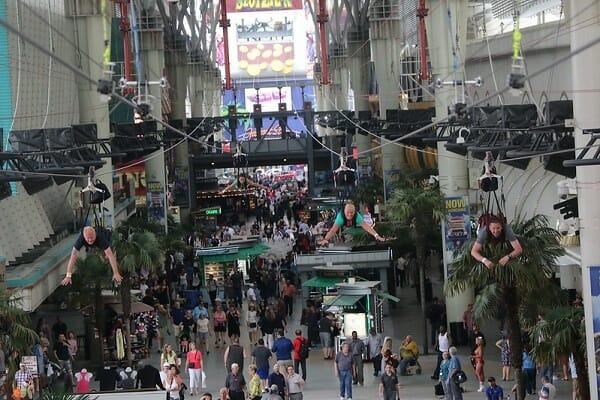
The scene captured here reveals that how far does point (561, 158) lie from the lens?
25266 millimetres

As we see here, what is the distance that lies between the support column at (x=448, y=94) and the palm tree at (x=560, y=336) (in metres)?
14.2

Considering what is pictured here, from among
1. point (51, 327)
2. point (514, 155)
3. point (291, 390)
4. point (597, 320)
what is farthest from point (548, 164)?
point (51, 327)

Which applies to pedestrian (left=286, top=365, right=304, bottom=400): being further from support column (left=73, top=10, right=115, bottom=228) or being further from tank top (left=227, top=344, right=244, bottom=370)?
support column (left=73, top=10, right=115, bottom=228)

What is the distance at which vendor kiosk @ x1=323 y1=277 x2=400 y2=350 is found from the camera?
110 feet

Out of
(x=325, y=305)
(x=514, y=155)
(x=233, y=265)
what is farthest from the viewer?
(x=233, y=265)

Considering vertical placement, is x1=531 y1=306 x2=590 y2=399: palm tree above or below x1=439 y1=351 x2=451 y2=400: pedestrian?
above

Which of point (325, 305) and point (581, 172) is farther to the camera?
point (325, 305)

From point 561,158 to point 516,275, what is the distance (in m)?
2.24

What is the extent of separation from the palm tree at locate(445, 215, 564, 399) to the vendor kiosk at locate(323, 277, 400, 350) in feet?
23.0

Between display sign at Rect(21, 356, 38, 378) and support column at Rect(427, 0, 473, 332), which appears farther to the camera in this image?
support column at Rect(427, 0, 473, 332)

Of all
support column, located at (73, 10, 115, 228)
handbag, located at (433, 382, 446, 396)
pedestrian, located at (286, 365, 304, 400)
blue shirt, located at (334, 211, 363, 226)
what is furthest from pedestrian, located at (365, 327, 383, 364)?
support column, located at (73, 10, 115, 228)

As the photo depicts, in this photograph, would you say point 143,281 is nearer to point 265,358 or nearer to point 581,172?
point 265,358

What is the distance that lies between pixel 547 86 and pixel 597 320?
48.8ft

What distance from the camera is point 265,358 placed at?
29000 mm
